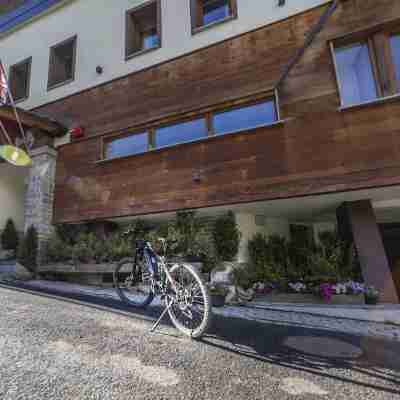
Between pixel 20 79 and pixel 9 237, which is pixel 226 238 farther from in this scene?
pixel 20 79

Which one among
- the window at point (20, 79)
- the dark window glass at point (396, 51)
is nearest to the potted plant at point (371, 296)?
the dark window glass at point (396, 51)

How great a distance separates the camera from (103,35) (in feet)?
29.1

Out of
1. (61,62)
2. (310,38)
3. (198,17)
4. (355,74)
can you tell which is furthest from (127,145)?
(355,74)

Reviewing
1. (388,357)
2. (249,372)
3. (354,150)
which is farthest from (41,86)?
(388,357)

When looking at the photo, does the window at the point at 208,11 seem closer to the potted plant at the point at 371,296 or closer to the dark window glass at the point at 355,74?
the dark window glass at the point at 355,74

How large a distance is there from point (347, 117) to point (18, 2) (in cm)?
1593

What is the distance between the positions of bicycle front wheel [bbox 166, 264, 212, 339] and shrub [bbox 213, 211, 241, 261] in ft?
9.34

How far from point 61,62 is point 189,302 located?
1087 centimetres

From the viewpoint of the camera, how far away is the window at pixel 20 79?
406 inches

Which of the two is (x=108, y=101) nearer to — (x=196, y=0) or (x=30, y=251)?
(x=196, y=0)

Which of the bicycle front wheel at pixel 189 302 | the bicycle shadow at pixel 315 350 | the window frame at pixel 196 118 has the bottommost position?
the bicycle shadow at pixel 315 350

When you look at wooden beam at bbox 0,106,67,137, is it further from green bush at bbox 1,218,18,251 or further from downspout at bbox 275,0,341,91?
downspout at bbox 275,0,341,91

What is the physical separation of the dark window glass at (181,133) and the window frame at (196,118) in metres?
0.09

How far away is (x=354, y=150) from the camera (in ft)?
16.7
